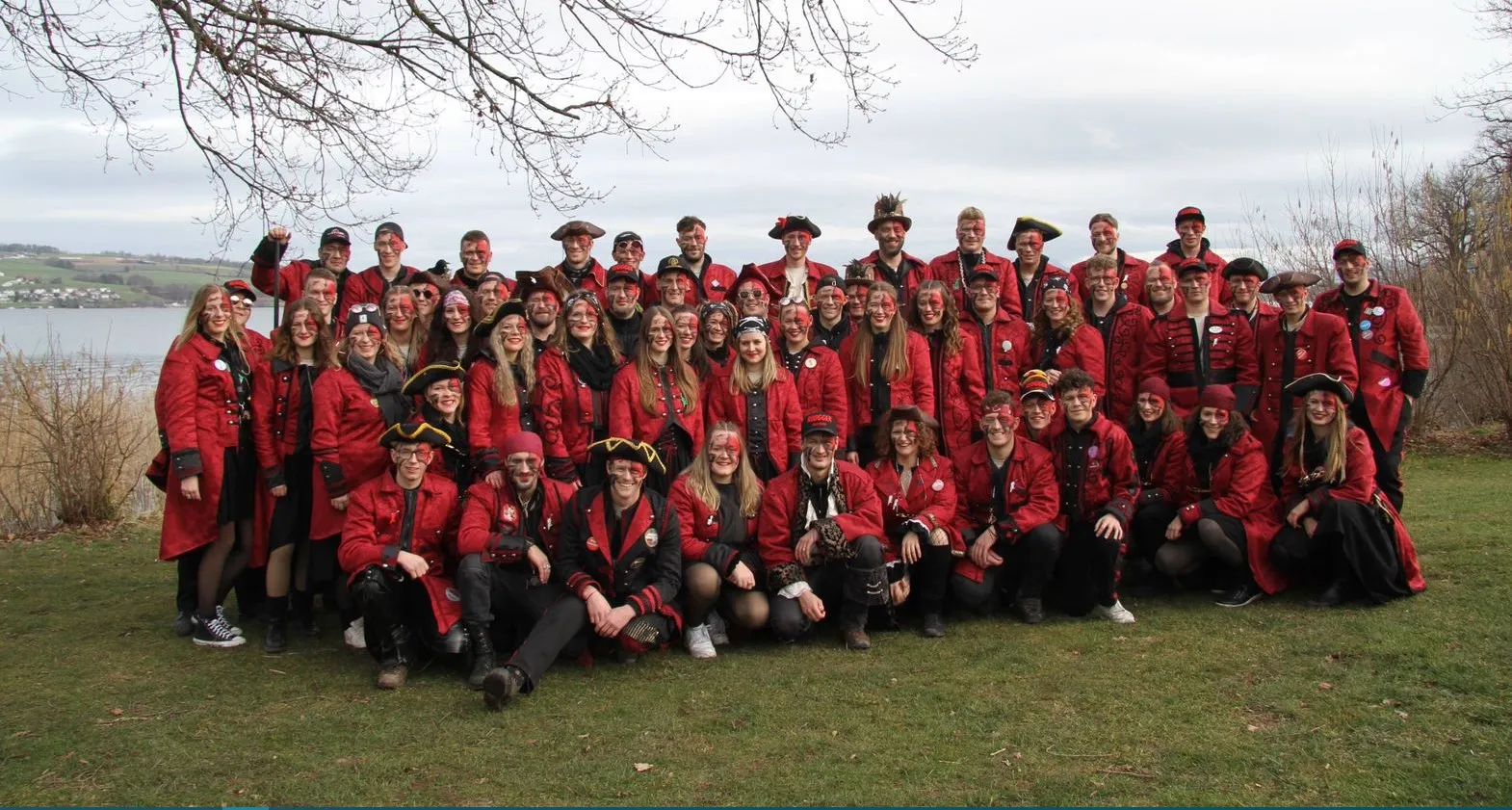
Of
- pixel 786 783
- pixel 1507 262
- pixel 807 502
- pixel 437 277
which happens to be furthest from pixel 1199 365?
pixel 1507 262

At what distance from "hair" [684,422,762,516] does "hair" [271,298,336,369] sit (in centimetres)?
214

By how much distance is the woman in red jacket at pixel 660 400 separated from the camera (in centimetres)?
641

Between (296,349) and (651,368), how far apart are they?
79.5 inches

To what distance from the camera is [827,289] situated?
7.33 m

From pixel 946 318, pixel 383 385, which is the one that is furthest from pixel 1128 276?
pixel 383 385

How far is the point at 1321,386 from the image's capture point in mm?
6375

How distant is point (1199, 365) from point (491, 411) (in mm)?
4516

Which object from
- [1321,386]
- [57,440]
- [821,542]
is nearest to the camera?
[821,542]

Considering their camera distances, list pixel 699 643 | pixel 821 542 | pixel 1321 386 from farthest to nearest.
A: pixel 1321 386 < pixel 821 542 < pixel 699 643

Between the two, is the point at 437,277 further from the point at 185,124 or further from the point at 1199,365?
the point at 1199,365

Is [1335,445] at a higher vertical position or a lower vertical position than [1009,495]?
higher

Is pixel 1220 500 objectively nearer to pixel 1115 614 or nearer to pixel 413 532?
pixel 1115 614

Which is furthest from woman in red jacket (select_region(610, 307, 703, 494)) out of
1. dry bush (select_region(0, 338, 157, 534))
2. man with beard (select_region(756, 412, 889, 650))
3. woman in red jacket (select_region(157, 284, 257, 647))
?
dry bush (select_region(0, 338, 157, 534))

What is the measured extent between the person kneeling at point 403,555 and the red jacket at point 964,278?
360 centimetres
